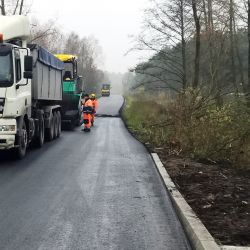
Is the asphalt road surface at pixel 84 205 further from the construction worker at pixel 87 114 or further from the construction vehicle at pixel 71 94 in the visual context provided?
the construction vehicle at pixel 71 94

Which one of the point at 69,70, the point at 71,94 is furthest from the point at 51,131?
the point at 69,70

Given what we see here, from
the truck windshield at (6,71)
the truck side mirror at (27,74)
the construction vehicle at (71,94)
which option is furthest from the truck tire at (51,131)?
the truck windshield at (6,71)

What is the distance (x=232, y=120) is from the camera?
12016 millimetres

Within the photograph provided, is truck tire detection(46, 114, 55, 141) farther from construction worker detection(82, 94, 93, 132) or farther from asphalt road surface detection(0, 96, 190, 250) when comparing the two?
construction worker detection(82, 94, 93, 132)

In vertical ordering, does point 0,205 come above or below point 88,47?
below

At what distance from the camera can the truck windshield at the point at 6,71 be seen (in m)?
11.1

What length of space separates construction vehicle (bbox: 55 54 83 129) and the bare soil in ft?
36.2

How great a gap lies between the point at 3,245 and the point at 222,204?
332cm

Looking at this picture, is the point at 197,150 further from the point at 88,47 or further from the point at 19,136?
the point at 88,47

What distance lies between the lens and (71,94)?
902 inches

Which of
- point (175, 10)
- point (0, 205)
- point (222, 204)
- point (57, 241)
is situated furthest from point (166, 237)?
point (175, 10)

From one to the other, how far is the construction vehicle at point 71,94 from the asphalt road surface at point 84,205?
9740mm

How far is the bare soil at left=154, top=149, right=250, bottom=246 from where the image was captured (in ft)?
18.0

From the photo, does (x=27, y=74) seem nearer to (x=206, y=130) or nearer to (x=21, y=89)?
(x=21, y=89)
